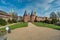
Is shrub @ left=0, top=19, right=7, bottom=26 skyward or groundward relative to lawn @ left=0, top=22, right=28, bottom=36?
skyward

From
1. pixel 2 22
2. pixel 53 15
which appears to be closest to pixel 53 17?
pixel 53 15

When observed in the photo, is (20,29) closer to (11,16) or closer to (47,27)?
(11,16)

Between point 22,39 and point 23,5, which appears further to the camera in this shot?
point 23,5

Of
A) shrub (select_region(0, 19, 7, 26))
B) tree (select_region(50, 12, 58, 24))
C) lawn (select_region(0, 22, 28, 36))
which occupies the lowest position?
lawn (select_region(0, 22, 28, 36))

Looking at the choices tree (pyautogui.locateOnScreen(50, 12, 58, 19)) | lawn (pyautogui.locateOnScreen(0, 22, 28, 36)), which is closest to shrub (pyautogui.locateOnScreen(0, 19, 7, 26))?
lawn (pyautogui.locateOnScreen(0, 22, 28, 36))

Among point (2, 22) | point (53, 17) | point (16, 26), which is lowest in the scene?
point (16, 26)

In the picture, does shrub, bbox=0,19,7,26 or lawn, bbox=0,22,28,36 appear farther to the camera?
shrub, bbox=0,19,7,26

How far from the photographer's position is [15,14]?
4.35 metres

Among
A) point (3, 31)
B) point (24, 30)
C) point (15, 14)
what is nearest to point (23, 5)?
point (15, 14)

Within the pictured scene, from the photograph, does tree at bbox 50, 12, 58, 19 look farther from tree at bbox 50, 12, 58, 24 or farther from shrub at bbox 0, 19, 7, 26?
shrub at bbox 0, 19, 7, 26

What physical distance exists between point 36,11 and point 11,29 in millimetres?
1148

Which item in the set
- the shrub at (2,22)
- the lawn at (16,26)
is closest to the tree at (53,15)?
the lawn at (16,26)

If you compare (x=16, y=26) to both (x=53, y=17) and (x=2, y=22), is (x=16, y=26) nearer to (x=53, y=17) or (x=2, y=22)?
(x=2, y=22)

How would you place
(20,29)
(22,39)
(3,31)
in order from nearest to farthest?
(22,39)
(3,31)
(20,29)
